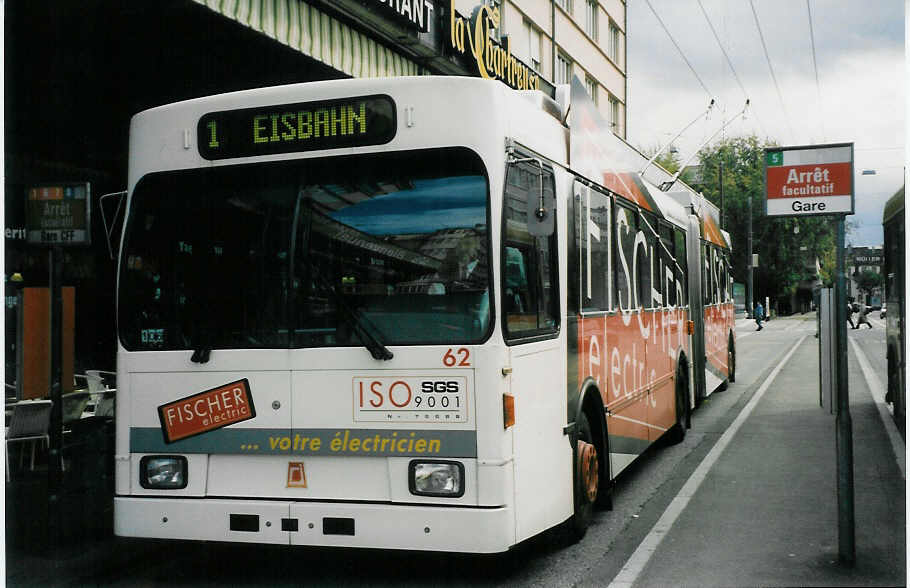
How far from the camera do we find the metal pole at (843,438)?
5605 millimetres

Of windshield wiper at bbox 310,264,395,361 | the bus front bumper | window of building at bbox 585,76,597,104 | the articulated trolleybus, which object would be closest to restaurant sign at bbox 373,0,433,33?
the articulated trolleybus

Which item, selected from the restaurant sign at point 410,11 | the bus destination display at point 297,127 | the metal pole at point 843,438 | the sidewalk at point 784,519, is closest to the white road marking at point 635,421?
the sidewalk at point 784,519

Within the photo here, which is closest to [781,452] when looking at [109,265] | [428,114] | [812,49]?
[812,49]

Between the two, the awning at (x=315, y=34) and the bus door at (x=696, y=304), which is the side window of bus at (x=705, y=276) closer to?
the bus door at (x=696, y=304)

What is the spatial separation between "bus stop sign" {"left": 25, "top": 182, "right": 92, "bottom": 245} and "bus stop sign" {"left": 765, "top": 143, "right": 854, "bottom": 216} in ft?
15.8

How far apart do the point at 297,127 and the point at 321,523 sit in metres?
2.11

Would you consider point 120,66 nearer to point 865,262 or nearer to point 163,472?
point 163,472

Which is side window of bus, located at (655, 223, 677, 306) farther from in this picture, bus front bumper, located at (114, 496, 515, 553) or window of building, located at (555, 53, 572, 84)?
window of building, located at (555, 53, 572, 84)

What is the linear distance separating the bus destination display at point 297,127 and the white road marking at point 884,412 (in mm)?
6307

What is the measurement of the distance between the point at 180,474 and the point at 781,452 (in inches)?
276

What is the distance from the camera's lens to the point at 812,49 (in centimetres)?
771

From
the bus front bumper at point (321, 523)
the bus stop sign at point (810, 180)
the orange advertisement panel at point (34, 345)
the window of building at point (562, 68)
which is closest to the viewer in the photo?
the bus front bumper at point (321, 523)

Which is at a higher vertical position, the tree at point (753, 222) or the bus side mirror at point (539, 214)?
the tree at point (753, 222)

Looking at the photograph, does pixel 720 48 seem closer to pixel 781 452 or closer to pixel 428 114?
pixel 781 452
